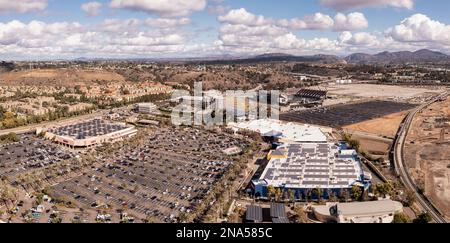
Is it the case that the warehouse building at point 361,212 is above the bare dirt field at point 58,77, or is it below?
below

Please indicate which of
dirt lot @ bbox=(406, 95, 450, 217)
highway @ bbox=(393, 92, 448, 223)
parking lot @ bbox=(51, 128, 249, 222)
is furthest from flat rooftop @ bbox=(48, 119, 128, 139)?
dirt lot @ bbox=(406, 95, 450, 217)

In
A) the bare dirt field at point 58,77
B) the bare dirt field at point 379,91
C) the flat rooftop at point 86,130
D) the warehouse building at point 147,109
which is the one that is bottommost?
the flat rooftop at point 86,130

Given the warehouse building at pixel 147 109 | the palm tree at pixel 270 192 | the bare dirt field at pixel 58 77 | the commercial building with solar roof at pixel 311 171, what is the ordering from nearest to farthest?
the palm tree at pixel 270 192 < the commercial building with solar roof at pixel 311 171 < the warehouse building at pixel 147 109 < the bare dirt field at pixel 58 77

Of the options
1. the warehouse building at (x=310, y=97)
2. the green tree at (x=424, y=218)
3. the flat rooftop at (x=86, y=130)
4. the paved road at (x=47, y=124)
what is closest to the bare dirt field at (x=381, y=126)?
the warehouse building at (x=310, y=97)

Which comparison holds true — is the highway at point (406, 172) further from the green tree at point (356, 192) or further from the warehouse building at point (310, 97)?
the warehouse building at point (310, 97)

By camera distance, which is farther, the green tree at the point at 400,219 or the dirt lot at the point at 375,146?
the dirt lot at the point at 375,146

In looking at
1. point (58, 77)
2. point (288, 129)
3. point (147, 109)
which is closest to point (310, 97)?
point (288, 129)
